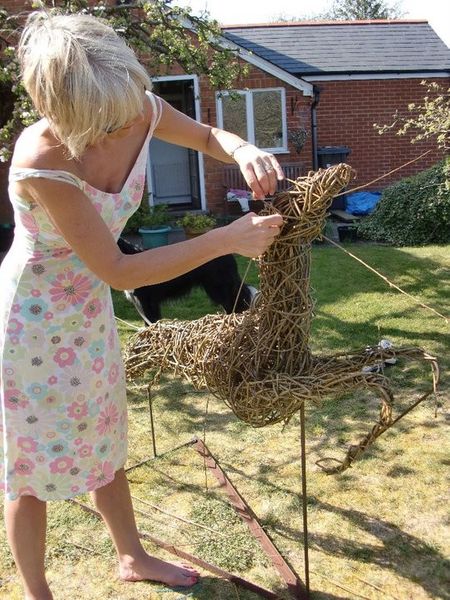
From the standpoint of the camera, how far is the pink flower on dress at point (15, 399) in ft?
6.28

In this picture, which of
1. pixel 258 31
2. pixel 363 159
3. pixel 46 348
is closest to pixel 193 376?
pixel 46 348

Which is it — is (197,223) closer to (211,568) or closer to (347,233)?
(347,233)

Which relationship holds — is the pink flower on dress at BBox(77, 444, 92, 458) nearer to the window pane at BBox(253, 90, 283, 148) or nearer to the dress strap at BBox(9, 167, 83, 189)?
the dress strap at BBox(9, 167, 83, 189)

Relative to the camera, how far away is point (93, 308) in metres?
1.96

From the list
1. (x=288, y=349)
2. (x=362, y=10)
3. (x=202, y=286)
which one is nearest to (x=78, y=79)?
(x=288, y=349)

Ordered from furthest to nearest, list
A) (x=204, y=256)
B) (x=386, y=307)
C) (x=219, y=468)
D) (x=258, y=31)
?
1. (x=258, y=31)
2. (x=386, y=307)
3. (x=219, y=468)
4. (x=204, y=256)

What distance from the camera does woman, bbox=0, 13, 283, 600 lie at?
149 cm

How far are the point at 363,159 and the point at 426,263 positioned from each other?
5761mm

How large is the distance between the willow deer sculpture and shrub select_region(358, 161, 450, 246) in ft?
26.5

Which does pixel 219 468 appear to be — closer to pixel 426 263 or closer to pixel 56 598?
pixel 56 598

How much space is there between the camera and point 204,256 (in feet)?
5.35

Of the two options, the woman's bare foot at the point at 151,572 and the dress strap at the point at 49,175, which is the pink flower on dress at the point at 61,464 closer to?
the woman's bare foot at the point at 151,572

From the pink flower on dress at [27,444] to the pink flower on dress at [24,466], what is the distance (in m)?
0.04

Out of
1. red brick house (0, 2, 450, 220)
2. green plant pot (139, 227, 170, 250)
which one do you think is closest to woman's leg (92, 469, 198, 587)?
green plant pot (139, 227, 170, 250)
